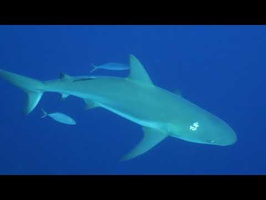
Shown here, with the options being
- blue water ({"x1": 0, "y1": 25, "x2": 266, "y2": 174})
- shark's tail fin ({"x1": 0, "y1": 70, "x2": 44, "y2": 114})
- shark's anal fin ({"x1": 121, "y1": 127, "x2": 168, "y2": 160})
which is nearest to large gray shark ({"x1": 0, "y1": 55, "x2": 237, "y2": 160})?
shark's anal fin ({"x1": 121, "y1": 127, "x2": 168, "y2": 160})

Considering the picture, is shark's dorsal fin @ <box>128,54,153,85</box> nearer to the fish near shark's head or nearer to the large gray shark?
the large gray shark

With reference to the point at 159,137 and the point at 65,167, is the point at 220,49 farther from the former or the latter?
the point at 159,137

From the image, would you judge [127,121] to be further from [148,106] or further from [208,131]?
[208,131]

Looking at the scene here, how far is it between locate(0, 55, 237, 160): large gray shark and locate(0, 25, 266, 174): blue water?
15.6 ft

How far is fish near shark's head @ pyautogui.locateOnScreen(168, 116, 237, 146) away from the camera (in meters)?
4.13

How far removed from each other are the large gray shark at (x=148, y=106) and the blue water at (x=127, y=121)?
4749 millimetres

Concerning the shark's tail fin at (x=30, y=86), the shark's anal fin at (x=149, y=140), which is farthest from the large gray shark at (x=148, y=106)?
the shark's tail fin at (x=30, y=86)

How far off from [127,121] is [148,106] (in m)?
5.46

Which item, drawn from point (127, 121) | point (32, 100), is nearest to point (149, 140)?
point (32, 100)

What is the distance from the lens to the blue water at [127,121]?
9.42 m

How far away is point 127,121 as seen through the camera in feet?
32.7

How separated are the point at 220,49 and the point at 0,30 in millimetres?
8320

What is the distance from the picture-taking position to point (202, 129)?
422cm

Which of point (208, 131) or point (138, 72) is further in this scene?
point (138, 72)
